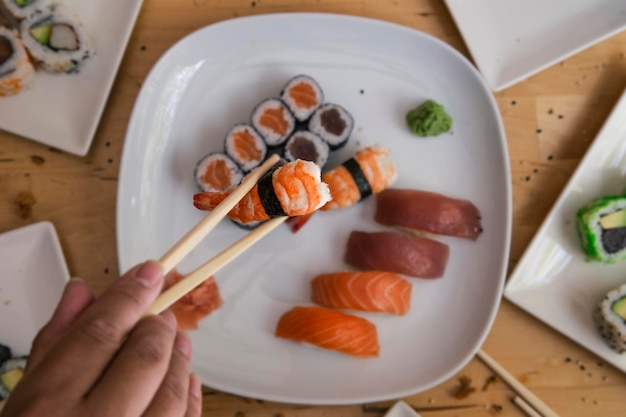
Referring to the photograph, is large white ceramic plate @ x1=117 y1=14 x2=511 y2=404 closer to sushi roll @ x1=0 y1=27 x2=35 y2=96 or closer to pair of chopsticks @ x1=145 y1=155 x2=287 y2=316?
sushi roll @ x1=0 y1=27 x2=35 y2=96

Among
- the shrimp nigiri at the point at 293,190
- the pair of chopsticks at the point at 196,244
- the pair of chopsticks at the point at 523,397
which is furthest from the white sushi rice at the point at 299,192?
the pair of chopsticks at the point at 523,397

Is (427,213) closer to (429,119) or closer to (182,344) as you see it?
(429,119)

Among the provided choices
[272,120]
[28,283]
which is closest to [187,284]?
[272,120]

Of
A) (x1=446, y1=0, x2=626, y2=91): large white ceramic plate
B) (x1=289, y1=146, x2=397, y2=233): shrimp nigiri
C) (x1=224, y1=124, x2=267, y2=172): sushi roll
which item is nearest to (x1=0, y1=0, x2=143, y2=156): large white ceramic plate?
(x1=224, y1=124, x2=267, y2=172): sushi roll

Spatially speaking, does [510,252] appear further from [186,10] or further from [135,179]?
[186,10]

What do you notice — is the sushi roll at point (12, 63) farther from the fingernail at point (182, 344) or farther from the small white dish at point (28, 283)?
the fingernail at point (182, 344)

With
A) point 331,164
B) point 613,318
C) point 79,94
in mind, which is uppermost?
point 79,94
